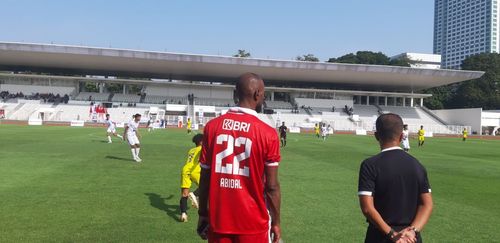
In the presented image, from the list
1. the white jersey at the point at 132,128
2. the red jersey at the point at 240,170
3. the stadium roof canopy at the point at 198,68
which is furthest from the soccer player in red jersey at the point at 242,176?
the stadium roof canopy at the point at 198,68

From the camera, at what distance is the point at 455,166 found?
1806cm

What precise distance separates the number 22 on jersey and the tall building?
148189mm

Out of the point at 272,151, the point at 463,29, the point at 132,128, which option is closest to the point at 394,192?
the point at 272,151

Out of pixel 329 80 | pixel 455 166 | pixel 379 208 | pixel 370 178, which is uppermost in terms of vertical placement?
pixel 329 80

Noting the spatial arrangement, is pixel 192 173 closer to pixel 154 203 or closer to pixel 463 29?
pixel 154 203

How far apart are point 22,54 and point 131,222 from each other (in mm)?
64990

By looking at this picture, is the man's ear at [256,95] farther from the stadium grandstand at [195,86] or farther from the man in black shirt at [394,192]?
the stadium grandstand at [195,86]

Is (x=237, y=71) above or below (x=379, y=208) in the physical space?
Result: above

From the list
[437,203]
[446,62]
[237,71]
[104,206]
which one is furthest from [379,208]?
[446,62]

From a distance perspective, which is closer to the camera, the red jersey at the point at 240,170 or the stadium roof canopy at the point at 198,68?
the red jersey at the point at 240,170

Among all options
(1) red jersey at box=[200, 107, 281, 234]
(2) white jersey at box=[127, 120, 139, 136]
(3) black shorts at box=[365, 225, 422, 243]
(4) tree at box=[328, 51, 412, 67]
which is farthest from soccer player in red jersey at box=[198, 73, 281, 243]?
(4) tree at box=[328, 51, 412, 67]

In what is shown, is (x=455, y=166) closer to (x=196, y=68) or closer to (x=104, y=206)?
(x=104, y=206)

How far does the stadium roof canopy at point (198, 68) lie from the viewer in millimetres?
62562

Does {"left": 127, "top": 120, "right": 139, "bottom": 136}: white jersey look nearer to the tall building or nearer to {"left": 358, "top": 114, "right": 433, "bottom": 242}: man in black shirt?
{"left": 358, "top": 114, "right": 433, "bottom": 242}: man in black shirt
